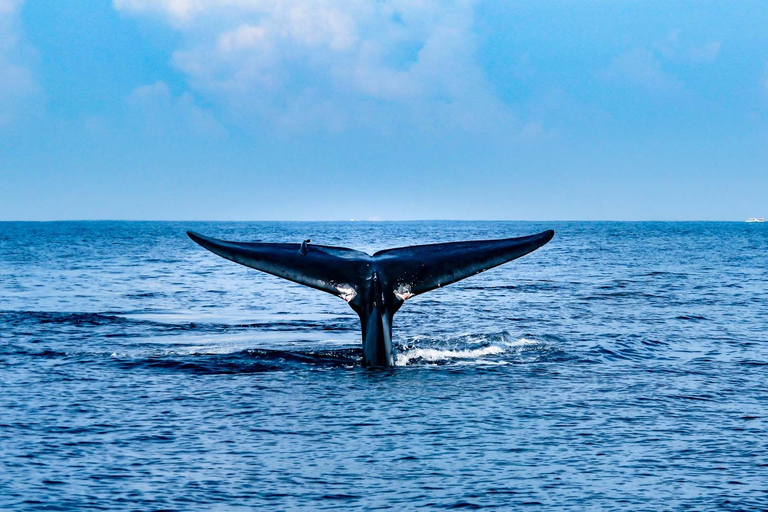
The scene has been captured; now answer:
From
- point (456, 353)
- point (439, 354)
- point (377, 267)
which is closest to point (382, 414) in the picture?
point (377, 267)

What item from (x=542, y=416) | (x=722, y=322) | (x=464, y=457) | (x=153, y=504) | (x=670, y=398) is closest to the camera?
(x=153, y=504)

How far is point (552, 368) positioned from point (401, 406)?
385 cm

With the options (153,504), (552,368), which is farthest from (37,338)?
(153,504)

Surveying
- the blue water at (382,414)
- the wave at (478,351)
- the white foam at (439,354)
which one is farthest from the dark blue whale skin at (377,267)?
the wave at (478,351)

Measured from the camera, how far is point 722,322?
68.9ft

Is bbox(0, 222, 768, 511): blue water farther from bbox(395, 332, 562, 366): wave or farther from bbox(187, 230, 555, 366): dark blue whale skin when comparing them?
bbox(187, 230, 555, 366): dark blue whale skin

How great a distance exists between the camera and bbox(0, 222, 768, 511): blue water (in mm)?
7797

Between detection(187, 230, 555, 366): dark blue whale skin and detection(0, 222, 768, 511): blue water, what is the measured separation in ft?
3.55

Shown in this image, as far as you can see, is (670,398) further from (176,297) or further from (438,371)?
(176,297)

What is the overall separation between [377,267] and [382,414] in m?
2.72

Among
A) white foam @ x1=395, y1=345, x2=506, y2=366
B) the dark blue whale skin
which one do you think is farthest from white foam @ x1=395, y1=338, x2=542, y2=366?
the dark blue whale skin

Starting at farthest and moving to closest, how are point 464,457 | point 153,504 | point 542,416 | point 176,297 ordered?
1. point 176,297
2. point 542,416
3. point 464,457
4. point 153,504

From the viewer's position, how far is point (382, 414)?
34.1 ft

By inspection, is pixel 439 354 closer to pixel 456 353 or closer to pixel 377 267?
pixel 456 353
